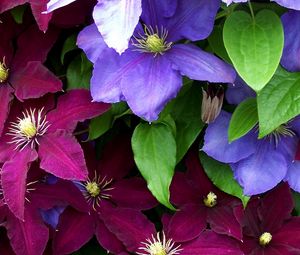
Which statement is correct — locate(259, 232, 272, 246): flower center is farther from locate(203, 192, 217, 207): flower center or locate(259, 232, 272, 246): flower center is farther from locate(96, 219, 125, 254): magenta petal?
locate(96, 219, 125, 254): magenta petal

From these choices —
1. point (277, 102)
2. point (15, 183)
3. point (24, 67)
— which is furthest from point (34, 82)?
point (277, 102)

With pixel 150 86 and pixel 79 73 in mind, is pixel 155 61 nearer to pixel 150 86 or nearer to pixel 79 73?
pixel 150 86

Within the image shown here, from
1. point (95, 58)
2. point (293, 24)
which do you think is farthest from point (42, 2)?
point (293, 24)

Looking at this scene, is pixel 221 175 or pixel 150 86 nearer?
pixel 150 86

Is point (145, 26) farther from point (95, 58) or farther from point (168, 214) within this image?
point (168, 214)

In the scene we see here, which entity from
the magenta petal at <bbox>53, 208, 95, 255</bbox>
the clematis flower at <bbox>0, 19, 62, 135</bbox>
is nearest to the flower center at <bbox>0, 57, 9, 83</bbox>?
the clematis flower at <bbox>0, 19, 62, 135</bbox>

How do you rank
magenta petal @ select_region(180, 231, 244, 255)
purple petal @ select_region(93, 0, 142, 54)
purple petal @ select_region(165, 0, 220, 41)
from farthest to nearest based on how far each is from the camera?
magenta petal @ select_region(180, 231, 244, 255), purple petal @ select_region(165, 0, 220, 41), purple petal @ select_region(93, 0, 142, 54)
